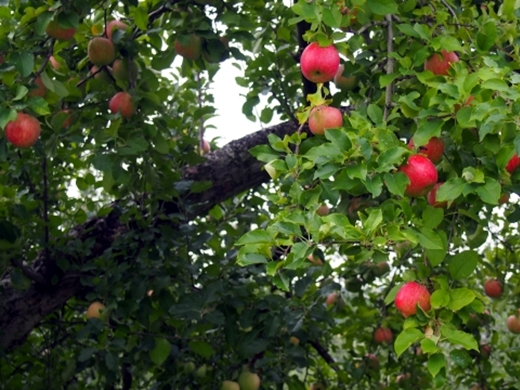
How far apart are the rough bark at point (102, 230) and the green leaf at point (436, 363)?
64.7 inches

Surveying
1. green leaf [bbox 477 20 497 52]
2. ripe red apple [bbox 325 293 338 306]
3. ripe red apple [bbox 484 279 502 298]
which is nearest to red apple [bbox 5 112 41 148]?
green leaf [bbox 477 20 497 52]

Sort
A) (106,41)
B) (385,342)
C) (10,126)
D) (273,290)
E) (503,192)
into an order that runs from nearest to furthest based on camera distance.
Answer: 1. (503,192)
2. (10,126)
3. (106,41)
4. (385,342)
5. (273,290)

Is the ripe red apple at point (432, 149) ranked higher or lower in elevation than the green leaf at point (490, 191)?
higher

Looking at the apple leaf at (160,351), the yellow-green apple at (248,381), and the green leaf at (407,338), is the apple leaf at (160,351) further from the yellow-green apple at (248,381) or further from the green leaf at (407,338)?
the green leaf at (407,338)

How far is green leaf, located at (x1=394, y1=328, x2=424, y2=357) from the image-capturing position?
1479 millimetres

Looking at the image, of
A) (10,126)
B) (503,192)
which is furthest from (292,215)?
(10,126)

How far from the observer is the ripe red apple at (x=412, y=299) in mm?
1673

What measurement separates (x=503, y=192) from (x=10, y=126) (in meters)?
1.40

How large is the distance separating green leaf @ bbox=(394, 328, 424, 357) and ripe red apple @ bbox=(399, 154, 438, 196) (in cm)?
32

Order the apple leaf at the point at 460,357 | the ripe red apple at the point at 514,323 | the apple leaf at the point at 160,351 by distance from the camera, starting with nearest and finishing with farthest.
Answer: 1. the apple leaf at the point at 460,357
2. the apple leaf at the point at 160,351
3. the ripe red apple at the point at 514,323

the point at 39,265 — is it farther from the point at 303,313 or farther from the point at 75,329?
the point at 303,313

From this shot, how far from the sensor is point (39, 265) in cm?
313

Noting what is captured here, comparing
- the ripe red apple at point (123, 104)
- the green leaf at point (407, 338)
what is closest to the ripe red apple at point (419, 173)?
the green leaf at point (407, 338)

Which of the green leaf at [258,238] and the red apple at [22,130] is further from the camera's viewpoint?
the red apple at [22,130]
